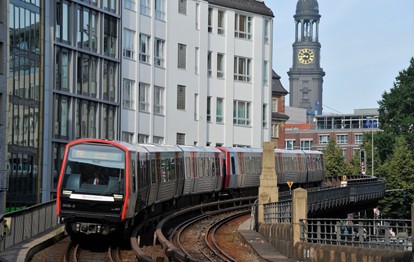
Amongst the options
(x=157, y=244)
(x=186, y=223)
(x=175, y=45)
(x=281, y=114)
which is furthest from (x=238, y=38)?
(x=281, y=114)

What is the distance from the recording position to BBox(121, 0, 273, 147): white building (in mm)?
69875

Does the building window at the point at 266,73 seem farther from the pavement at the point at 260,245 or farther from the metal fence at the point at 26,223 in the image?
the metal fence at the point at 26,223

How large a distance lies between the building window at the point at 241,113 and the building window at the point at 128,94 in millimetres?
11573

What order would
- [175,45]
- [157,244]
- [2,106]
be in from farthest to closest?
[175,45], [2,106], [157,244]

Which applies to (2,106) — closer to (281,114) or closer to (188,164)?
(188,164)

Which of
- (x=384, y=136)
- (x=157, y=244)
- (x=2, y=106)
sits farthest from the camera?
(x=384, y=136)

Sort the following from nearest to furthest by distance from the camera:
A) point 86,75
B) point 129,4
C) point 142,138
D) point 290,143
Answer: point 86,75
point 129,4
point 142,138
point 290,143

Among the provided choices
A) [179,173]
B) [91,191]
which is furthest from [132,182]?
[179,173]

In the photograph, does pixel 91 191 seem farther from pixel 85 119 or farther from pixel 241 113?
pixel 241 113

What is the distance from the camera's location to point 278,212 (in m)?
38.9

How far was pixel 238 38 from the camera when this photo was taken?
79.6 metres

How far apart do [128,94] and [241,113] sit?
12891 millimetres

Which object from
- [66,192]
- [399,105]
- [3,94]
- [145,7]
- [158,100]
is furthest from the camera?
[399,105]

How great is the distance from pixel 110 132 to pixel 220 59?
13.4m
